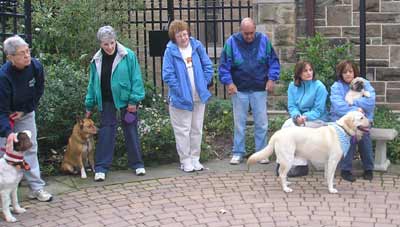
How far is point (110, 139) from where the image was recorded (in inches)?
302

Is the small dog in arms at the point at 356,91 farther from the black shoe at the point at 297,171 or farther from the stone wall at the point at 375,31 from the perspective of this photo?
the stone wall at the point at 375,31

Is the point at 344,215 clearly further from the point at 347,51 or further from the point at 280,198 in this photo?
the point at 347,51

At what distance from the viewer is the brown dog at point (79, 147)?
298 inches

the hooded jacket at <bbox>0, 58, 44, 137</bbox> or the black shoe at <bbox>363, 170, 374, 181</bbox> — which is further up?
the hooded jacket at <bbox>0, 58, 44, 137</bbox>

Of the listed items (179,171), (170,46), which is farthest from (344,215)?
(170,46)

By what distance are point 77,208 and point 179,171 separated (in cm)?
170

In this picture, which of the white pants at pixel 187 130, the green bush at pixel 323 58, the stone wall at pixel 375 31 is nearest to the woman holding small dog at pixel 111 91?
the white pants at pixel 187 130

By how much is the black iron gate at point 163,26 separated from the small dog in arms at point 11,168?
13.8 ft

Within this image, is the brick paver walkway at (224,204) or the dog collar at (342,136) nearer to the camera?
the brick paver walkway at (224,204)

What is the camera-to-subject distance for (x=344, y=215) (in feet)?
20.2

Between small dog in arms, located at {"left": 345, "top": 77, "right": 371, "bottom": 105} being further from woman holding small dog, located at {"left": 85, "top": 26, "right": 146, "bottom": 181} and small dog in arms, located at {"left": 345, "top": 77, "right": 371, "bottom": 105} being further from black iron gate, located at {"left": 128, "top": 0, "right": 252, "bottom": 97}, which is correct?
black iron gate, located at {"left": 128, "top": 0, "right": 252, "bottom": 97}

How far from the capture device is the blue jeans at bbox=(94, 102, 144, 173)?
25.0 feet

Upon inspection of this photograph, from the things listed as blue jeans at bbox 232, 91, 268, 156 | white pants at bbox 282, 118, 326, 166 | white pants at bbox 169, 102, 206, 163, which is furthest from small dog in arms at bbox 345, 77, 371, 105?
white pants at bbox 169, 102, 206, 163

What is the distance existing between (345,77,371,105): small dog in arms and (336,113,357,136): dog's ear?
0.46 metres
